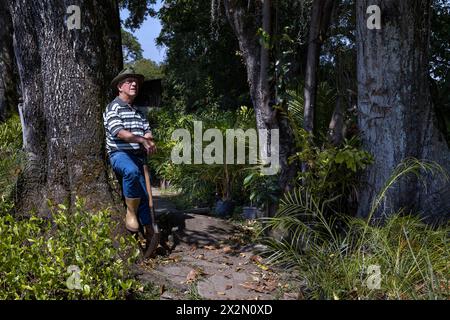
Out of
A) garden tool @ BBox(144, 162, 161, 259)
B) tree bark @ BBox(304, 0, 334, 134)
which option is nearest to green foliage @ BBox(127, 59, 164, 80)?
tree bark @ BBox(304, 0, 334, 134)

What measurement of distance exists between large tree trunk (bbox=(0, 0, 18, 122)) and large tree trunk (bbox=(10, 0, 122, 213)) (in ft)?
22.8

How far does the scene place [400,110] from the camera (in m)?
4.72

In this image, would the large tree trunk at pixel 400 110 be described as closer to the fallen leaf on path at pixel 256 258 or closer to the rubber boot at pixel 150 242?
the fallen leaf on path at pixel 256 258

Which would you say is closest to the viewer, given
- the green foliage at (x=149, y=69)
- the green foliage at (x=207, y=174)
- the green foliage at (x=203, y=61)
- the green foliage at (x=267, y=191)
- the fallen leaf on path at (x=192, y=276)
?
the fallen leaf on path at (x=192, y=276)

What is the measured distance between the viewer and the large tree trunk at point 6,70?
11.2 meters

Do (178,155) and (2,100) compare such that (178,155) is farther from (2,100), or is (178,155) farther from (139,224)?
(2,100)

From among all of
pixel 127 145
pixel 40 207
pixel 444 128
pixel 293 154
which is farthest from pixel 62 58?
pixel 444 128

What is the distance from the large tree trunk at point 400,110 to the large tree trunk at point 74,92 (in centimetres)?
268

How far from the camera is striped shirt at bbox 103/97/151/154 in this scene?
4.48m

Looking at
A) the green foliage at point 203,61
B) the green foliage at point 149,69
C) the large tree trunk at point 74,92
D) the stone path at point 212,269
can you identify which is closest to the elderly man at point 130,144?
the large tree trunk at point 74,92

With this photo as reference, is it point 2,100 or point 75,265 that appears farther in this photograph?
point 2,100

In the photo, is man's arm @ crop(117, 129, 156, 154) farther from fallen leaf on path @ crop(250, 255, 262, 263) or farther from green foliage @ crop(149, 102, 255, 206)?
green foliage @ crop(149, 102, 255, 206)

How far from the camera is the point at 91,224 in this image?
3799 millimetres

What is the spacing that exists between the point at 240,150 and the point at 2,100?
6.68 metres
